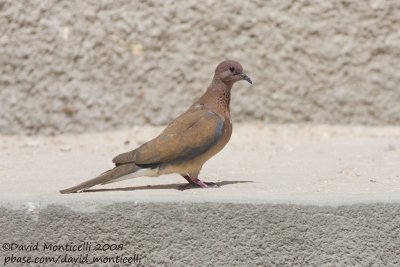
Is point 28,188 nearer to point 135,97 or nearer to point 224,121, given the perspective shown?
point 224,121

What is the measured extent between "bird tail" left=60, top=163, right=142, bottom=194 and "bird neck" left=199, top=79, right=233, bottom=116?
60cm

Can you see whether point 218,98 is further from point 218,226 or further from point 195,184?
point 218,226

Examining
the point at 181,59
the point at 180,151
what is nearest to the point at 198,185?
the point at 180,151

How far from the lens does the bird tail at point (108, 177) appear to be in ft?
15.1

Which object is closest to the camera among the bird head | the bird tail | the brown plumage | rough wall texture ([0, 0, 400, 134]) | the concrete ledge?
the concrete ledge

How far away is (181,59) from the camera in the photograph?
7.00 metres

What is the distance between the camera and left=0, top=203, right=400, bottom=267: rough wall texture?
165 inches

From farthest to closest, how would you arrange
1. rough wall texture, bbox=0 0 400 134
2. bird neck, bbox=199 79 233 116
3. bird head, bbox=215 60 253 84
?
rough wall texture, bbox=0 0 400 134
bird head, bbox=215 60 253 84
bird neck, bbox=199 79 233 116

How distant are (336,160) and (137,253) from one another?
201 centimetres

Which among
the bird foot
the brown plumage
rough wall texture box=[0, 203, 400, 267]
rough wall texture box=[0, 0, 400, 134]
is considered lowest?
rough wall texture box=[0, 203, 400, 267]

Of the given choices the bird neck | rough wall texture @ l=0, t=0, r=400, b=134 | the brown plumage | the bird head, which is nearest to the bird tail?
the brown plumage

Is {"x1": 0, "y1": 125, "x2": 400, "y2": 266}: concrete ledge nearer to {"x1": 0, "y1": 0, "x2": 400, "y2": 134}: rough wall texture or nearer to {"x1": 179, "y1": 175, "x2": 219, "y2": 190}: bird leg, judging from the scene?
{"x1": 179, "y1": 175, "x2": 219, "y2": 190}: bird leg

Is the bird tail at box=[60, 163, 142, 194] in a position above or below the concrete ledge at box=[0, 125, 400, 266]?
above

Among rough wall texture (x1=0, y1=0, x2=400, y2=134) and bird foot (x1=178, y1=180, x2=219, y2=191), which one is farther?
rough wall texture (x1=0, y1=0, x2=400, y2=134)
